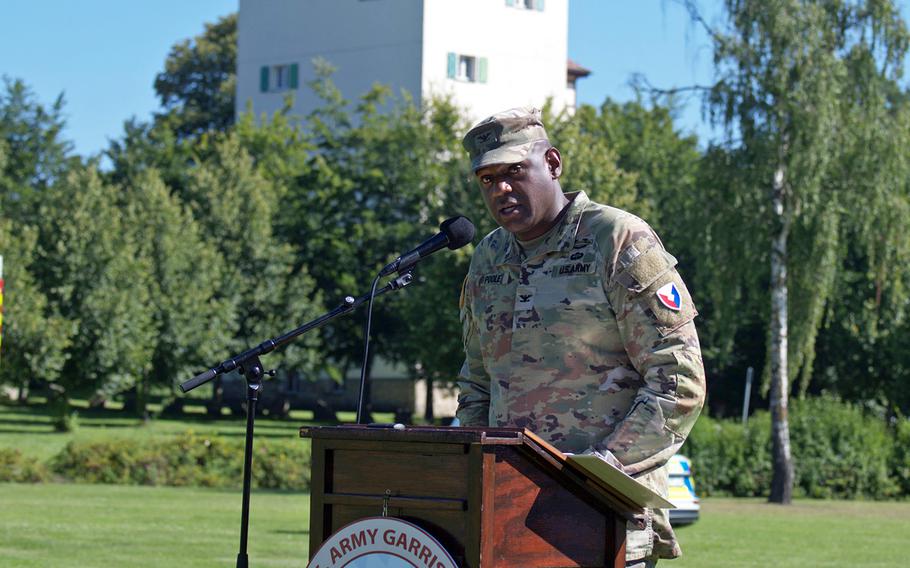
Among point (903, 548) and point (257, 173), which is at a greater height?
point (257, 173)

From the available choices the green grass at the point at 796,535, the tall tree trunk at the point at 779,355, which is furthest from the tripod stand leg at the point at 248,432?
the tall tree trunk at the point at 779,355

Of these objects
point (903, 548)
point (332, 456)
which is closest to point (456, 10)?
point (903, 548)

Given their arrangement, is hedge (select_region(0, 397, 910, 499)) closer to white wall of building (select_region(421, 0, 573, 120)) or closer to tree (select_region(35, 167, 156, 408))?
tree (select_region(35, 167, 156, 408))

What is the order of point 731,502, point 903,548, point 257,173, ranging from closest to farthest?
1. point 903,548
2. point 731,502
3. point 257,173

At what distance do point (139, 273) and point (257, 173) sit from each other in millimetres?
9164

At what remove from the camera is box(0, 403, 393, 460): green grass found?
1604 inches

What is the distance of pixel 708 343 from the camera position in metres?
48.5

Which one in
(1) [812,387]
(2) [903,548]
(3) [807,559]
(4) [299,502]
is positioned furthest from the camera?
(1) [812,387]

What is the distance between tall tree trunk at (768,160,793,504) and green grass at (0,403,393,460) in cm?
1385

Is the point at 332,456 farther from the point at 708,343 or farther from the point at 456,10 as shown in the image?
the point at 456,10

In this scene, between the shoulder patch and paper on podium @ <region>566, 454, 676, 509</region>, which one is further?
the shoulder patch

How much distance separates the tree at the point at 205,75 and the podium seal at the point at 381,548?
7679 cm

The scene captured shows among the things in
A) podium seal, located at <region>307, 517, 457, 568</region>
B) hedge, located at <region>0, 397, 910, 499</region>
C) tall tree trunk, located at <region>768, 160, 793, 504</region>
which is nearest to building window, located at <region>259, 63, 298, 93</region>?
hedge, located at <region>0, 397, 910, 499</region>

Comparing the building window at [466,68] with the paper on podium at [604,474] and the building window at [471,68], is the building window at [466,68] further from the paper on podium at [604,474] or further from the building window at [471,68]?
the paper on podium at [604,474]
